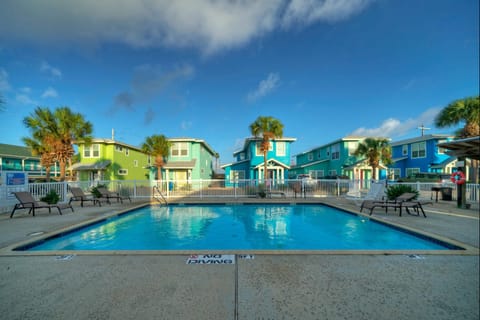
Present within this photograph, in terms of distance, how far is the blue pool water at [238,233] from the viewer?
5.51 m

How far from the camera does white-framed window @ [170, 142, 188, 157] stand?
23.9 m

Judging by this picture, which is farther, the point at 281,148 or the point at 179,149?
the point at 281,148

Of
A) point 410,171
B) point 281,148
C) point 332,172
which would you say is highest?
point 281,148

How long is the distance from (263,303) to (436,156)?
31.8 metres

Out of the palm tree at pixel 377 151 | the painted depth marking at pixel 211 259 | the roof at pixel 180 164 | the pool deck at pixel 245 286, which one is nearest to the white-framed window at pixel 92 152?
the roof at pixel 180 164

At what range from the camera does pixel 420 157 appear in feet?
83.5

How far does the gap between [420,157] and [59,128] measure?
38.3 meters

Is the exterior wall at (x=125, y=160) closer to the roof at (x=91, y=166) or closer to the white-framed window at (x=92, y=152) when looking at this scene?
the white-framed window at (x=92, y=152)

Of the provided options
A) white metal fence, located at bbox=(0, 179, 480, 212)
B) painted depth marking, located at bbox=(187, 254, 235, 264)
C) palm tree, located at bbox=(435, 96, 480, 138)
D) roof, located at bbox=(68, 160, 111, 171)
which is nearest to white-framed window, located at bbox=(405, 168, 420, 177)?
palm tree, located at bbox=(435, 96, 480, 138)

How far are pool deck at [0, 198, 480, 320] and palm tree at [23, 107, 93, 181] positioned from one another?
1395 cm

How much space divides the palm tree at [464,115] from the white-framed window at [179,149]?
24.8 meters

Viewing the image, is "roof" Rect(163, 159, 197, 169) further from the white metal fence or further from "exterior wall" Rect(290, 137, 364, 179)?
"exterior wall" Rect(290, 137, 364, 179)

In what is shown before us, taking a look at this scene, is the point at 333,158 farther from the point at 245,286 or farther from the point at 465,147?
the point at 245,286

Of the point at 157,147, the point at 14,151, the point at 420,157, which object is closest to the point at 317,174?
the point at 420,157
